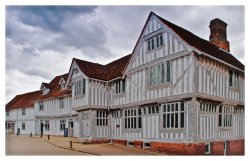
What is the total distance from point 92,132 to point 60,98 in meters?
6.69

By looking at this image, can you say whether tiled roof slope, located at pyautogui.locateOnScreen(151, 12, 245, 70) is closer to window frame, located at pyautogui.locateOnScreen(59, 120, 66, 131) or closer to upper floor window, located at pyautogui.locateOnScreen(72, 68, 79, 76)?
upper floor window, located at pyautogui.locateOnScreen(72, 68, 79, 76)

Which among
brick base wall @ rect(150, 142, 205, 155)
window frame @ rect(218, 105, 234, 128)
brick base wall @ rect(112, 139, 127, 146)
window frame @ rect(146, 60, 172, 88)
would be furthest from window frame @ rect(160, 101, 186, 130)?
brick base wall @ rect(112, 139, 127, 146)

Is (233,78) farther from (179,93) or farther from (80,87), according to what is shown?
(80,87)

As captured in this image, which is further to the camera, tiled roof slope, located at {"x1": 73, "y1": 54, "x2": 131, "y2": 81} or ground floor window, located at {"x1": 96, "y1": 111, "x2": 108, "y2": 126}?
ground floor window, located at {"x1": 96, "y1": 111, "x2": 108, "y2": 126}

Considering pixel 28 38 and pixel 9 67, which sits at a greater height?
pixel 28 38

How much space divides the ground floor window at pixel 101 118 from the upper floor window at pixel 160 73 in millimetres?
3463

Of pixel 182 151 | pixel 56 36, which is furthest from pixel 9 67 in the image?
pixel 182 151

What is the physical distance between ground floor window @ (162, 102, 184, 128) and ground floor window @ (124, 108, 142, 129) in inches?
60.8

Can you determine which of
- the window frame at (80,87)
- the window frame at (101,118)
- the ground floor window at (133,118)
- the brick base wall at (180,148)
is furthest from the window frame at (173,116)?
the window frame at (80,87)

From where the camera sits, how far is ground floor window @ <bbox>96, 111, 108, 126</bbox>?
13.3m

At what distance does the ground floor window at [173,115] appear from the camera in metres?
9.58
